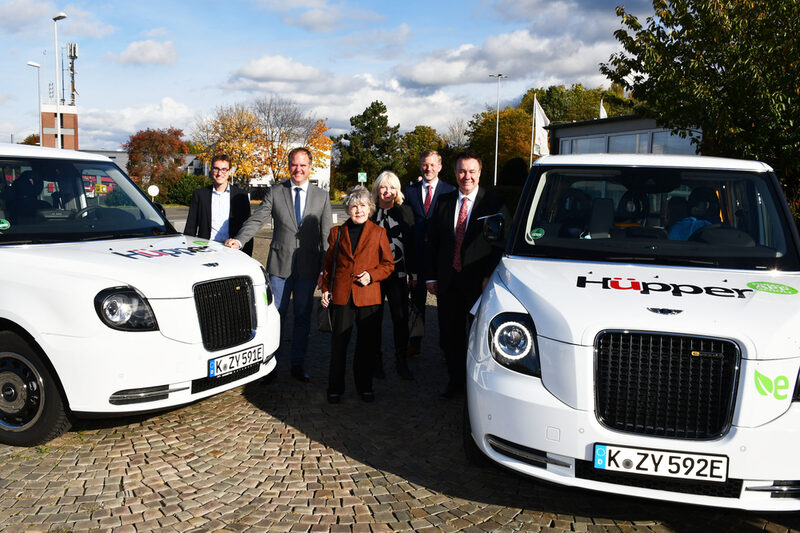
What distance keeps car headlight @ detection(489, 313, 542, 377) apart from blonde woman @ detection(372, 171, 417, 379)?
9.41ft

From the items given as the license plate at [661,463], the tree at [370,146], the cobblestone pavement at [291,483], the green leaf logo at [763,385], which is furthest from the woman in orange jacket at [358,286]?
the tree at [370,146]

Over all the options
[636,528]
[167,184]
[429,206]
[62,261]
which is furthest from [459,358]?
[167,184]

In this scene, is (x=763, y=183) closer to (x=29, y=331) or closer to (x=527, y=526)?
(x=527, y=526)

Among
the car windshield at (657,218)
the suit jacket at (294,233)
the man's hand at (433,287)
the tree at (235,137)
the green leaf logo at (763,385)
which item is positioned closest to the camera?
the green leaf logo at (763,385)

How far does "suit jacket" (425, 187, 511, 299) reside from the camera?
575cm

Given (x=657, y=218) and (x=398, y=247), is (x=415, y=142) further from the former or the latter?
(x=657, y=218)

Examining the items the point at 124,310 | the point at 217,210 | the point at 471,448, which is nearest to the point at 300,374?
the point at 217,210

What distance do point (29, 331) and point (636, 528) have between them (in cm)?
388

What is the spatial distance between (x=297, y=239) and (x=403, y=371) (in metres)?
1.67

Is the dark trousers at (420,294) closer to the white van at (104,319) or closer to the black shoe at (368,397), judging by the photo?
the black shoe at (368,397)

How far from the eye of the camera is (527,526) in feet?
11.9

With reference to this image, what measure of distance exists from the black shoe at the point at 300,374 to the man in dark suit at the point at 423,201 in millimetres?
1316

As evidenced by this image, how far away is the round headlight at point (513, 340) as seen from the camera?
3.46 m

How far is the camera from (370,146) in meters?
86.6
